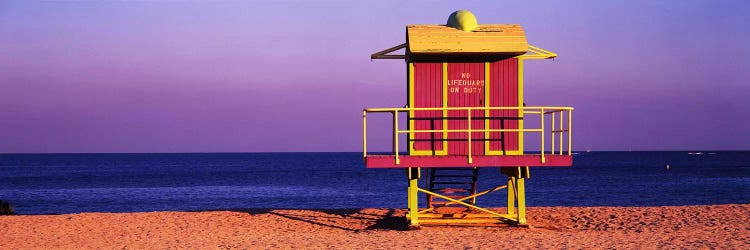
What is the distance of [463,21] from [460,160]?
3101mm

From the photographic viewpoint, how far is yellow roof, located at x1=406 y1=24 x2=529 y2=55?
17031 millimetres

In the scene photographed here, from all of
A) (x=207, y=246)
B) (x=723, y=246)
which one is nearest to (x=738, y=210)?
(x=723, y=246)

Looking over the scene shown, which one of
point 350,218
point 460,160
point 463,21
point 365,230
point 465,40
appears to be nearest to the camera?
point 460,160

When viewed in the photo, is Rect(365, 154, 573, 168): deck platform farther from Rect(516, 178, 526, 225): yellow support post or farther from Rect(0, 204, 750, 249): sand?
Rect(516, 178, 526, 225): yellow support post

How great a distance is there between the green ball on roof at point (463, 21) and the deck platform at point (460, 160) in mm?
2891

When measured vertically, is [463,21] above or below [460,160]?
above

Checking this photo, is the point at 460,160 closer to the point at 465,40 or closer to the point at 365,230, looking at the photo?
the point at 465,40

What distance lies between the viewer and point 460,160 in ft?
56.1

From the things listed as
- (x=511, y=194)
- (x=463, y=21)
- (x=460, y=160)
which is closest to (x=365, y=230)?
(x=460, y=160)

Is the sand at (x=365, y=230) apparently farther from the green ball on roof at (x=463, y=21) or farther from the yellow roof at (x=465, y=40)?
the green ball on roof at (x=463, y=21)

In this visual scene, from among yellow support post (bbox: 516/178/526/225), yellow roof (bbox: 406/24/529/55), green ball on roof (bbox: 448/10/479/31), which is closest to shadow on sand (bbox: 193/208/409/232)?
yellow support post (bbox: 516/178/526/225)

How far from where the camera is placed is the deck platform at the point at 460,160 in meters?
17.1

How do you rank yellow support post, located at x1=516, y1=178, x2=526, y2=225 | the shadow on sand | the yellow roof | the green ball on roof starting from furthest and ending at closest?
the shadow on sand, yellow support post, located at x1=516, y1=178, x2=526, y2=225, the green ball on roof, the yellow roof

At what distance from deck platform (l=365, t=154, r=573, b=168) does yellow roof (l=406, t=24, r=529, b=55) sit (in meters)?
2.22
